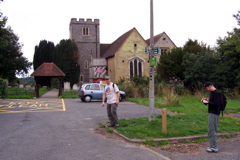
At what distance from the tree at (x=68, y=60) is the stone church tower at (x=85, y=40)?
4.49m

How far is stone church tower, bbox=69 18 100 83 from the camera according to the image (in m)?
53.7

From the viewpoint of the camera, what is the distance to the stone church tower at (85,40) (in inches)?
2112

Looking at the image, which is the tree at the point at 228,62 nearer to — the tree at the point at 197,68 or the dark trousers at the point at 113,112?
the tree at the point at 197,68

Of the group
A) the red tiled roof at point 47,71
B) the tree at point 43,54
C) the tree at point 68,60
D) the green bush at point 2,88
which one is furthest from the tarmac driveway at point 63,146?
the tree at point 43,54

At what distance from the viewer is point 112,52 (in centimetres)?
4519

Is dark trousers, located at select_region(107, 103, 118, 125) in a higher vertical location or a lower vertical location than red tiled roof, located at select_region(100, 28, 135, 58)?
lower

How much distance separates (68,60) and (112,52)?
8.82m

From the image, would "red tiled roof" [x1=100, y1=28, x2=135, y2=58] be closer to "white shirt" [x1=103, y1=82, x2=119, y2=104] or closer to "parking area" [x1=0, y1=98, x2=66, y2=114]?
"parking area" [x1=0, y1=98, x2=66, y2=114]

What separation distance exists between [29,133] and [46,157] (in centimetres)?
323

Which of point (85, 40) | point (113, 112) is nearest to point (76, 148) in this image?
point (113, 112)

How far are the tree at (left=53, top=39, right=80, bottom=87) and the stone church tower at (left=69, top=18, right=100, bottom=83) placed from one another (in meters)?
4.49

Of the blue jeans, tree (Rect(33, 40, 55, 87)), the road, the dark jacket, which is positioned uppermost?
tree (Rect(33, 40, 55, 87))

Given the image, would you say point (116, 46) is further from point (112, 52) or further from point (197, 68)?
point (197, 68)

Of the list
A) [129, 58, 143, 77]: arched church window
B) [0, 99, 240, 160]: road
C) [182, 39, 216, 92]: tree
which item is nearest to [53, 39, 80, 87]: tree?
[129, 58, 143, 77]: arched church window
